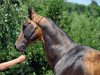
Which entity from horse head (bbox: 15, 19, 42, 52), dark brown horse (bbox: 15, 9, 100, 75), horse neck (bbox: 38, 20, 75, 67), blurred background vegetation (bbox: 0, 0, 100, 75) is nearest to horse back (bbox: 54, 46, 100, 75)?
dark brown horse (bbox: 15, 9, 100, 75)

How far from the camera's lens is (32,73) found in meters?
13.6

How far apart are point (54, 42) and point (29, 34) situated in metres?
0.61

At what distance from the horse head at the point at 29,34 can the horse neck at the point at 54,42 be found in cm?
15

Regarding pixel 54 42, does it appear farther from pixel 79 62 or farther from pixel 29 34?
pixel 79 62

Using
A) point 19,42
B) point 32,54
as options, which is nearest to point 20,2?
point 32,54

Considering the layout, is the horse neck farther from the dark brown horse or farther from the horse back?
the horse back

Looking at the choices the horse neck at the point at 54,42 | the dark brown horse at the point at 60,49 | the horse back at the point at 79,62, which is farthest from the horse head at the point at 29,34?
the horse back at the point at 79,62

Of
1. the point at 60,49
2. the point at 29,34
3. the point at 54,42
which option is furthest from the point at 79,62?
the point at 29,34

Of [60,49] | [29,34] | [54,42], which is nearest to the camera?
[60,49]

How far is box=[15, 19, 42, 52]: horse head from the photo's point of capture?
743cm

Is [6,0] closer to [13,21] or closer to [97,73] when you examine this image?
[13,21]

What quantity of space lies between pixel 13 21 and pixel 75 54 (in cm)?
648

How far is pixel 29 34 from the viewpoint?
7547 millimetres

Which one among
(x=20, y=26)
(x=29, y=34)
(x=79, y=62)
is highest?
(x=29, y=34)
